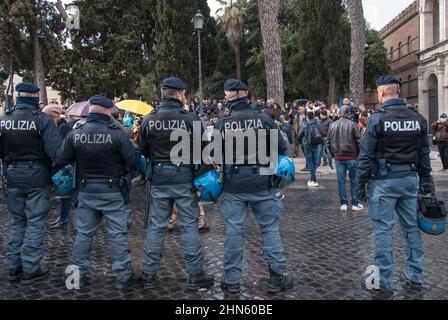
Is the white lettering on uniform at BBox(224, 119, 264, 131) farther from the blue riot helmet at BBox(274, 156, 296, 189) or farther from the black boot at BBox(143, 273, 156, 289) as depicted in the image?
the black boot at BBox(143, 273, 156, 289)

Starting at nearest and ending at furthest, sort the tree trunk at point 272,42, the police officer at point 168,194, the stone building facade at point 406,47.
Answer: the police officer at point 168,194 < the tree trunk at point 272,42 < the stone building facade at point 406,47

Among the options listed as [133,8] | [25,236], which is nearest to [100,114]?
[25,236]

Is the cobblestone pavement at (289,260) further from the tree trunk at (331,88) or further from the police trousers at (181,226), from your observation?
the tree trunk at (331,88)

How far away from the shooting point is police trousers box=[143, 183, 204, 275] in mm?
4500

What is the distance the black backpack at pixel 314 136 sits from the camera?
10.3 m

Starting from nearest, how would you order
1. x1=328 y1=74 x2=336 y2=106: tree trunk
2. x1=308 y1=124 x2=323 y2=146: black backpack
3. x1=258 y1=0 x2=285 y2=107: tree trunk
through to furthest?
x1=308 y1=124 x2=323 y2=146: black backpack < x1=258 y1=0 x2=285 y2=107: tree trunk < x1=328 y1=74 x2=336 y2=106: tree trunk

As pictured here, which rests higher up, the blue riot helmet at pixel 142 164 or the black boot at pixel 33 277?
the blue riot helmet at pixel 142 164

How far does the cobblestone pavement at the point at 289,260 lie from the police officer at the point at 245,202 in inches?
8.3

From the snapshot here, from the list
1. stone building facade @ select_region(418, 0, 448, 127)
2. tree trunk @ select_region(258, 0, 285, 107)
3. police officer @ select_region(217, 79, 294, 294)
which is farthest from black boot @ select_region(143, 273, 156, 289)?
stone building facade @ select_region(418, 0, 448, 127)

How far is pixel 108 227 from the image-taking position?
14.9 ft

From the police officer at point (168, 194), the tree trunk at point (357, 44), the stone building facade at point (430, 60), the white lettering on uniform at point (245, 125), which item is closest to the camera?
the white lettering on uniform at point (245, 125)

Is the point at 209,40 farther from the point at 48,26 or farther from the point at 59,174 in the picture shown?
the point at 59,174

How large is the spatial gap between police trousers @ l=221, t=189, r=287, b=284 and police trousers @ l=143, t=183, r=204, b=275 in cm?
32

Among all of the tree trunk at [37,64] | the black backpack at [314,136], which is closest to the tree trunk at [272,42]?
the black backpack at [314,136]
